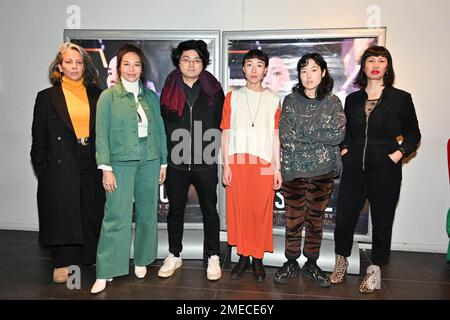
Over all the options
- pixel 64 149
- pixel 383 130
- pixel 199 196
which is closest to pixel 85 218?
pixel 64 149

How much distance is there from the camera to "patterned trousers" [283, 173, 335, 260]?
261 cm

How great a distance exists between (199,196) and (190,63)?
945 mm

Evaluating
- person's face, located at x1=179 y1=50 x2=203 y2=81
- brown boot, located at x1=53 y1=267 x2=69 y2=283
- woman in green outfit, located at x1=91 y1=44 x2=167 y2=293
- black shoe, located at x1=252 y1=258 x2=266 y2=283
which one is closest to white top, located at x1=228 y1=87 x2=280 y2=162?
person's face, located at x1=179 y1=50 x2=203 y2=81

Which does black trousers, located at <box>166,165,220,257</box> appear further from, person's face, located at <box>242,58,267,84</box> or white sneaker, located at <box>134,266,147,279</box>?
person's face, located at <box>242,58,267,84</box>

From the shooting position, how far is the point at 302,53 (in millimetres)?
3227

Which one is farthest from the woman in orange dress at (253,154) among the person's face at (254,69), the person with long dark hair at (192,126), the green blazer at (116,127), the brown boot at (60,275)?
the brown boot at (60,275)

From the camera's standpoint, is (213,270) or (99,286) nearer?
(99,286)

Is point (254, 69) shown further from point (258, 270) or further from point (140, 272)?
point (140, 272)

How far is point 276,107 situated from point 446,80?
1.70 meters

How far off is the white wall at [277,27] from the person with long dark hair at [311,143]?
3.35 feet

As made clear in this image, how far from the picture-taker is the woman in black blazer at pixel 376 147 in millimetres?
2502

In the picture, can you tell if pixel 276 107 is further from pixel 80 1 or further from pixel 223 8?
pixel 80 1

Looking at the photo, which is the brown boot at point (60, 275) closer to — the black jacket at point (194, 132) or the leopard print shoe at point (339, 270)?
the black jacket at point (194, 132)

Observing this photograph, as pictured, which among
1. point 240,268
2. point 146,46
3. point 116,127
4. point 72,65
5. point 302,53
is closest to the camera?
point 116,127
